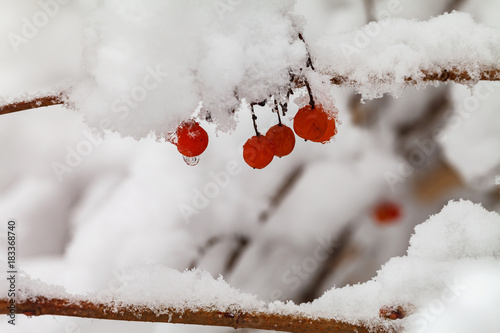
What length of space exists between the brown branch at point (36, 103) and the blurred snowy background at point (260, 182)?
88 cm

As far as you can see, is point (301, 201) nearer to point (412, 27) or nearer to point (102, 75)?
point (412, 27)

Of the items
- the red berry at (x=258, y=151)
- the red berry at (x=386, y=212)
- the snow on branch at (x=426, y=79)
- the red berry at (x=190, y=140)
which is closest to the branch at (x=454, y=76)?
the snow on branch at (x=426, y=79)

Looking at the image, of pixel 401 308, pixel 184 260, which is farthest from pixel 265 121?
pixel 401 308

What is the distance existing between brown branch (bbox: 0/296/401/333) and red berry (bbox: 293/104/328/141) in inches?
17.3

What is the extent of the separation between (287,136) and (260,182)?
2.45 ft

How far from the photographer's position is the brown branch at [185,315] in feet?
2.67

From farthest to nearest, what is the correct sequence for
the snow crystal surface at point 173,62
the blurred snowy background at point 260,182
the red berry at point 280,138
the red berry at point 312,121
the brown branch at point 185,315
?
1. the blurred snowy background at point 260,182
2. the red berry at point 280,138
3. the red berry at point 312,121
4. the brown branch at point 185,315
5. the snow crystal surface at point 173,62

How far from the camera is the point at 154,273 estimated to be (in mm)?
926

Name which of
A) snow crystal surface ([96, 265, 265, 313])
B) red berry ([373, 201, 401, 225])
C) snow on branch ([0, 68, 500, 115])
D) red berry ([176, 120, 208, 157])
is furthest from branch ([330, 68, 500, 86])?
red berry ([373, 201, 401, 225])

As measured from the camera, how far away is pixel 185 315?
0.82 metres

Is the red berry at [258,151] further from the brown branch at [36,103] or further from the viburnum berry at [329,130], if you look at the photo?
the brown branch at [36,103]

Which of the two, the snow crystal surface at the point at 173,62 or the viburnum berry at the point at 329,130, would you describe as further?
the viburnum berry at the point at 329,130

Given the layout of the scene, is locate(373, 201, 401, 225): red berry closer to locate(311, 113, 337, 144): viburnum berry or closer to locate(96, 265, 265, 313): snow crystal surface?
locate(311, 113, 337, 144): viburnum berry

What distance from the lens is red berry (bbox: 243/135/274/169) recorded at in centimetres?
106
